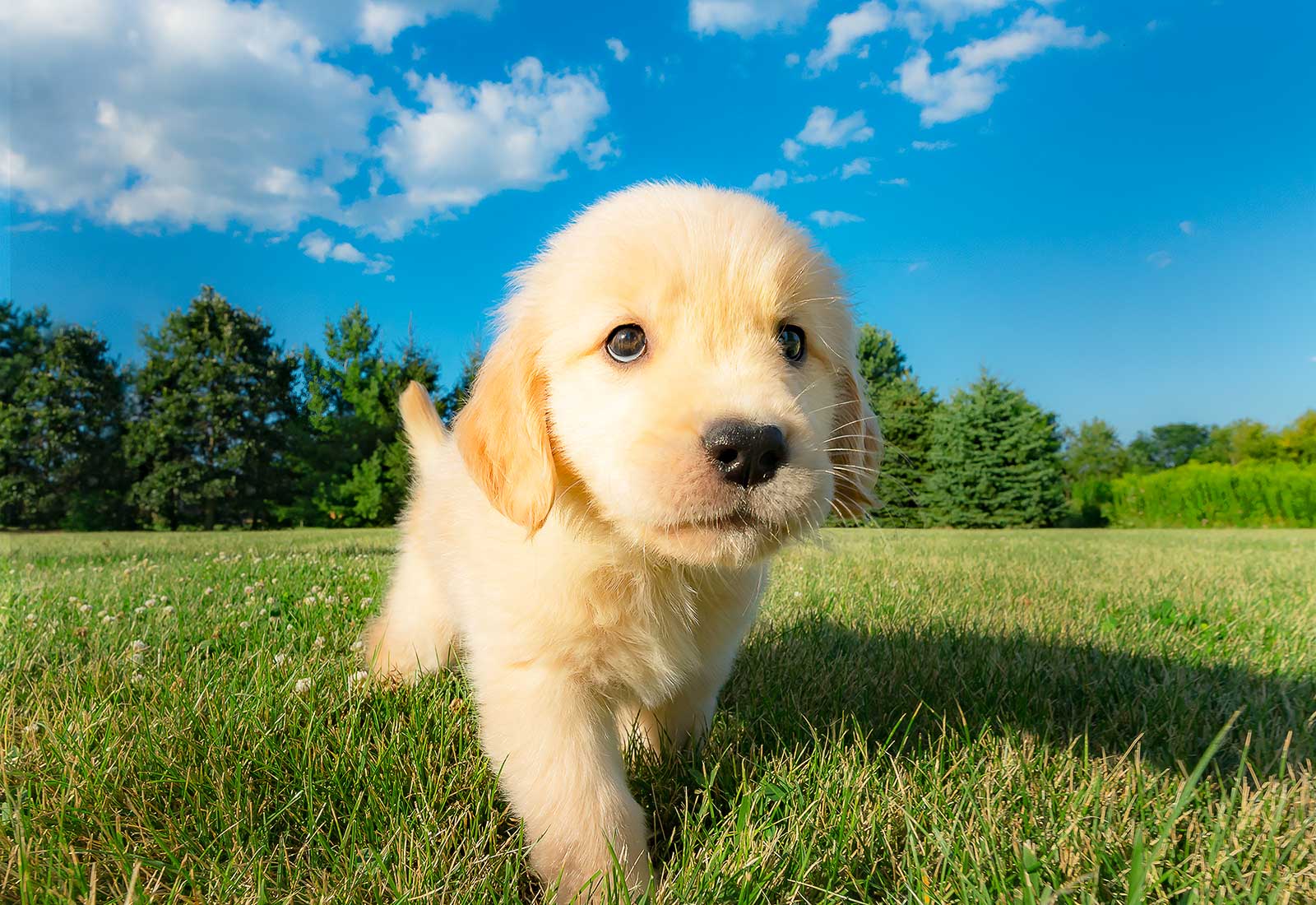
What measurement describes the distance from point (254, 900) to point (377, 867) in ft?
0.74

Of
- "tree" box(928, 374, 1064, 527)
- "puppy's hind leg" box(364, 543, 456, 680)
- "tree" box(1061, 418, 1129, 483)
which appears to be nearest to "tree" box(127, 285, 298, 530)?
"tree" box(928, 374, 1064, 527)

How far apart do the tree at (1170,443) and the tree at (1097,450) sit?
5.93 metres

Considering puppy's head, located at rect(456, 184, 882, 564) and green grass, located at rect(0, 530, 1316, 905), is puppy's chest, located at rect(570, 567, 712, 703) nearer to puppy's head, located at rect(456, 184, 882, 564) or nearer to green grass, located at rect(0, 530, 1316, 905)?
puppy's head, located at rect(456, 184, 882, 564)

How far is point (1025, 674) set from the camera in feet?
9.73

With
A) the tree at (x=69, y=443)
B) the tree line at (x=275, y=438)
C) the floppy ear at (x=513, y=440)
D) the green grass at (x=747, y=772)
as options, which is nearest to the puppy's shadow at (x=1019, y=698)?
the green grass at (x=747, y=772)

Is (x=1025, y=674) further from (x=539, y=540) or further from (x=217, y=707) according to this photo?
(x=217, y=707)

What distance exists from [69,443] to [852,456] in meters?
27.0

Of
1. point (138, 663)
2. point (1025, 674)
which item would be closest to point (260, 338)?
point (138, 663)

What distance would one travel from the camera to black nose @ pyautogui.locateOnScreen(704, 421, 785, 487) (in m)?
1.53

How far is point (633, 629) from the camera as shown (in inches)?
76.6

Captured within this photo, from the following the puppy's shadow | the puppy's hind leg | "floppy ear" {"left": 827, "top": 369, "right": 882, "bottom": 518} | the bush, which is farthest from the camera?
the bush

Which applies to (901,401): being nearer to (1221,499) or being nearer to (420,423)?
(1221,499)

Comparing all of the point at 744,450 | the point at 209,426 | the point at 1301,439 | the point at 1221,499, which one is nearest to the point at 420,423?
the point at 744,450

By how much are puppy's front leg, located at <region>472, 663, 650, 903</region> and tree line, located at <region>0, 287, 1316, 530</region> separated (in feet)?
66.8
